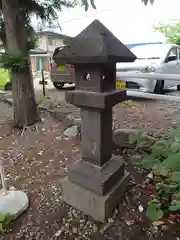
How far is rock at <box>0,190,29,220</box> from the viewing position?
155 cm

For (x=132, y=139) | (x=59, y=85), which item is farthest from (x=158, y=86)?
(x=59, y=85)

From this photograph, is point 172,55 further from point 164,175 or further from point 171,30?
point 171,30

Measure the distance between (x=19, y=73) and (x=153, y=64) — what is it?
3218 mm

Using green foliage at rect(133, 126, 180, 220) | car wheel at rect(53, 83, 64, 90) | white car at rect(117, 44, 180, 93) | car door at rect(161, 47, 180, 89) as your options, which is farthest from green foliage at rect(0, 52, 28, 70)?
car wheel at rect(53, 83, 64, 90)

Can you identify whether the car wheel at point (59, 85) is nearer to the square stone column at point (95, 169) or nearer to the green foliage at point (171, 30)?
the square stone column at point (95, 169)

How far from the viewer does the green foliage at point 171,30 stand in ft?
43.9

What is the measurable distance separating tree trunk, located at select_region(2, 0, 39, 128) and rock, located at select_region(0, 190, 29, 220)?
1652 millimetres

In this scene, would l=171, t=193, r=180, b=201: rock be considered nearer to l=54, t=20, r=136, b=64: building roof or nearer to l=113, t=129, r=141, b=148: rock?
l=113, t=129, r=141, b=148: rock

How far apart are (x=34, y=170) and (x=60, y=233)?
885 millimetres

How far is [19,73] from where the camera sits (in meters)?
3.02

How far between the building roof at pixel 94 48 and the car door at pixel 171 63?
164 inches

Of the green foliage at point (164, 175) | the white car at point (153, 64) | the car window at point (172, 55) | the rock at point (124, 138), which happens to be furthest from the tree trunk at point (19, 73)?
the car window at point (172, 55)

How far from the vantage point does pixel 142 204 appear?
164 centimetres

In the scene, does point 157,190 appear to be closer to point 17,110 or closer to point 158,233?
point 158,233
